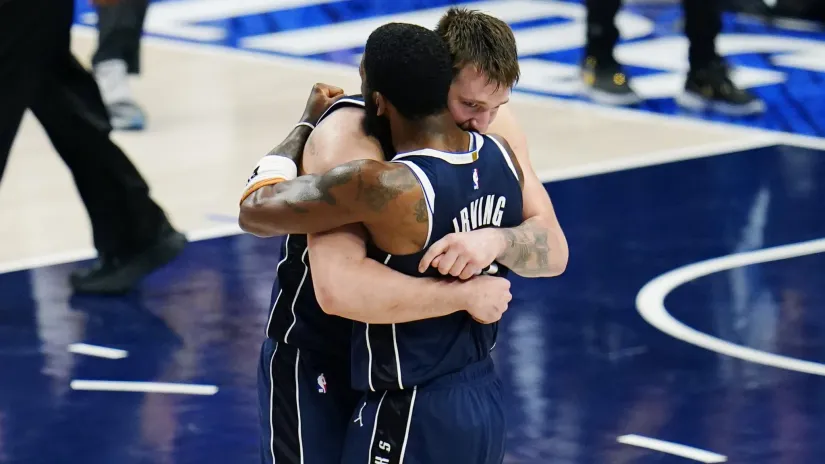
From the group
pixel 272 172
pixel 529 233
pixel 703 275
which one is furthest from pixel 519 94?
pixel 272 172

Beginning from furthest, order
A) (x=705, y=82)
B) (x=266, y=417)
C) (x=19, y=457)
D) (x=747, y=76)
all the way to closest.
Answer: (x=747, y=76), (x=705, y=82), (x=19, y=457), (x=266, y=417)

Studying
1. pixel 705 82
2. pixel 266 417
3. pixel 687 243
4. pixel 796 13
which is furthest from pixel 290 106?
pixel 266 417

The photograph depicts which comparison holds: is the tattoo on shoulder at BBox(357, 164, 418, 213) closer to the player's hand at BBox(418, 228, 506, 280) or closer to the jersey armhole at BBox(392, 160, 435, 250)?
the jersey armhole at BBox(392, 160, 435, 250)

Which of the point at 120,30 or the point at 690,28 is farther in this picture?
the point at 690,28

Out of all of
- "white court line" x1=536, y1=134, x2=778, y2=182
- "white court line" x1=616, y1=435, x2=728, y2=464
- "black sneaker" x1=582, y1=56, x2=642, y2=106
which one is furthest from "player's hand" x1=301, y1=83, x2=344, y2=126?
"black sneaker" x1=582, y1=56, x2=642, y2=106

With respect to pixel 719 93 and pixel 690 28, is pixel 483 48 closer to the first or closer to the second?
pixel 690 28

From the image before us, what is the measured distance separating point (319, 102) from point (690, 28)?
6383 millimetres

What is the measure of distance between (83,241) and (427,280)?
4.41m

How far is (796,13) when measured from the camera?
1232 cm

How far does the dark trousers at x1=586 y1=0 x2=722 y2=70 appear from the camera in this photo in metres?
9.48

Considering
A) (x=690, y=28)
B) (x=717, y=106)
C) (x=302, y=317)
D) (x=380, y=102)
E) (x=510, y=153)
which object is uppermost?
(x=380, y=102)

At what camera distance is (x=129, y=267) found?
661cm

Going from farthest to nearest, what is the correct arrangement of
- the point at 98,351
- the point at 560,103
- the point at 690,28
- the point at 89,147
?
the point at 560,103
the point at 690,28
the point at 89,147
the point at 98,351

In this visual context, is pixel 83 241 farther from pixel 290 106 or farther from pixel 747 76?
pixel 747 76
